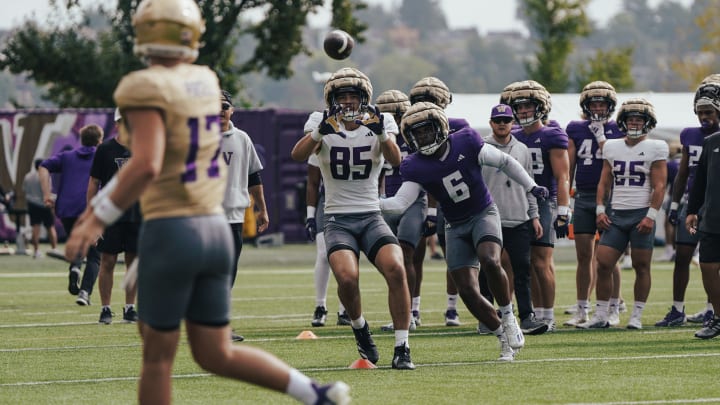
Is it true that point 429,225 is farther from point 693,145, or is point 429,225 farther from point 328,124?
point 328,124

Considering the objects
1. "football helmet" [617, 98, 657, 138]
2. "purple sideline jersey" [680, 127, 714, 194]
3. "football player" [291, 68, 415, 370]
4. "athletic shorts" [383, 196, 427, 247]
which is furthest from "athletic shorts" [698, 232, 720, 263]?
"football player" [291, 68, 415, 370]

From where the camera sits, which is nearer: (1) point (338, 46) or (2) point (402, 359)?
(2) point (402, 359)

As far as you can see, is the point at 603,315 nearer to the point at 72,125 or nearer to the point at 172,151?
the point at 172,151

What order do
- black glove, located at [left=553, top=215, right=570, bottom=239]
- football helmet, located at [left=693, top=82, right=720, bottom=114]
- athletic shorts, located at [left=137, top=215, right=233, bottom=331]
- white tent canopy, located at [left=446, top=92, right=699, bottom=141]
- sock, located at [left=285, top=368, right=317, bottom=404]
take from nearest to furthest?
athletic shorts, located at [left=137, top=215, right=233, bottom=331]
sock, located at [left=285, top=368, right=317, bottom=404]
black glove, located at [left=553, top=215, right=570, bottom=239]
football helmet, located at [left=693, top=82, right=720, bottom=114]
white tent canopy, located at [left=446, top=92, right=699, bottom=141]

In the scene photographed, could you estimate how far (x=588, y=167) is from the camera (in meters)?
13.8

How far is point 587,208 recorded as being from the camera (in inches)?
533

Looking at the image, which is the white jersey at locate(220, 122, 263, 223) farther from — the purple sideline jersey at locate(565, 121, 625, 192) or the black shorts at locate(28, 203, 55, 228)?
the black shorts at locate(28, 203, 55, 228)

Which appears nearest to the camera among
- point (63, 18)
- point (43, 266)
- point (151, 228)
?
point (151, 228)

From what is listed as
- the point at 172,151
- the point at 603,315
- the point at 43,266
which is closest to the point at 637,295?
the point at 603,315

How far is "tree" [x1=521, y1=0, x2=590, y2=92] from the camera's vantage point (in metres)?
44.3

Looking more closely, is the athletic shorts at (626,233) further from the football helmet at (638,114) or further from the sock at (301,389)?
the sock at (301,389)

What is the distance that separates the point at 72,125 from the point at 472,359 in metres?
21.1

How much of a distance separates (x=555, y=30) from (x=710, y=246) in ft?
111

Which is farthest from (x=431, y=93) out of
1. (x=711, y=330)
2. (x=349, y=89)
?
(x=711, y=330)
